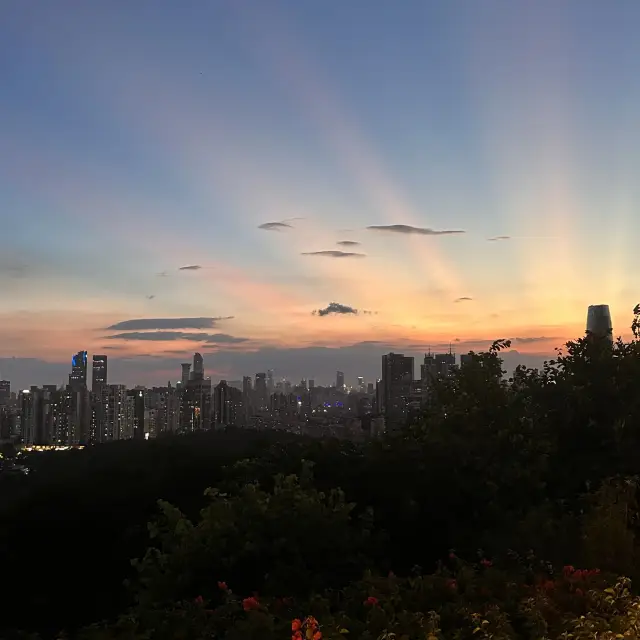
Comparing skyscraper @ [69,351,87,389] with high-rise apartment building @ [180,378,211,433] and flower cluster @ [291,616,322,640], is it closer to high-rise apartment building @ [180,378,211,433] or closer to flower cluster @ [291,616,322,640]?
high-rise apartment building @ [180,378,211,433]

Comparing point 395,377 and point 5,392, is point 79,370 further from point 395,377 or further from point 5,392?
point 395,377

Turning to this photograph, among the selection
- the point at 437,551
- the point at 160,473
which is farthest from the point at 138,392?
the point at 437,551

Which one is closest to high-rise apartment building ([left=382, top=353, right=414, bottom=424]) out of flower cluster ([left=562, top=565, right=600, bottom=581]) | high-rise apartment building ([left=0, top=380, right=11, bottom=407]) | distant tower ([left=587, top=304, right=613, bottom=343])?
distant tower ([left=587, top=304, right=613, bottom=343])

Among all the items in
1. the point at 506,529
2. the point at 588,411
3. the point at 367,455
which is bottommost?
the point at 506,529

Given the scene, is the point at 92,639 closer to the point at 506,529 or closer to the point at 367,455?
the point at 506,529

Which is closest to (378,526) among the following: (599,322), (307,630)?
(307,630)

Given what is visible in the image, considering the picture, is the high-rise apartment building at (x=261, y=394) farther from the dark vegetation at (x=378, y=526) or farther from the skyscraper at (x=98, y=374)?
the dark vegetation at (x=378, y=526)

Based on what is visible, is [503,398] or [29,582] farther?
[503,398]
